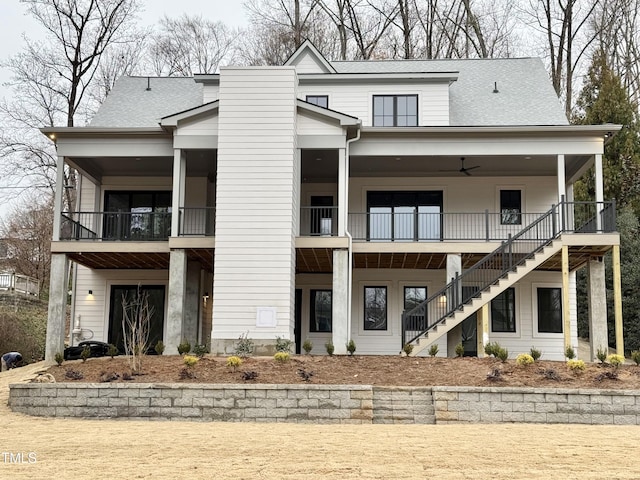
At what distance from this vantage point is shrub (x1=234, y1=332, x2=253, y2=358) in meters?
17.9

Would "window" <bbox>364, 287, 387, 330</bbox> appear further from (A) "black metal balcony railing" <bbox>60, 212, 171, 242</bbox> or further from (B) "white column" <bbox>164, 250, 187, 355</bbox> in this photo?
(A) "black metal balcony railing" <bbox>60, 212, 171, 242</bbox>

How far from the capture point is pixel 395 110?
23141 millimetres

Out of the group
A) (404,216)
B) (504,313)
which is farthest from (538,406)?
(404,216)

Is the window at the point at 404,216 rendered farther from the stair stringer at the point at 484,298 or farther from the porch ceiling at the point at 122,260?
the porch ceiling at the point at 122,260

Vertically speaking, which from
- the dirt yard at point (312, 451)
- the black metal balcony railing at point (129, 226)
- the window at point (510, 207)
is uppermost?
the window at point (510, 207)

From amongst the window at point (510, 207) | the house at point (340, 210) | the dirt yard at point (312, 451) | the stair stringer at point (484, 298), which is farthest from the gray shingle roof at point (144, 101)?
the dirt yard at point (312, 451)

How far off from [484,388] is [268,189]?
27.7 ft

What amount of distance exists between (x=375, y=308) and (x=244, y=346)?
637 cm

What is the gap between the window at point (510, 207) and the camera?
2281 centimetres

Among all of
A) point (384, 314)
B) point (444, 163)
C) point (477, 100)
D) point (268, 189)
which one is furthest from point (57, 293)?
point (477, 100)

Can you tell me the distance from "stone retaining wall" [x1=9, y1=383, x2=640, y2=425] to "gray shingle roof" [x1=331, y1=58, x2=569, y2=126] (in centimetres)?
1211

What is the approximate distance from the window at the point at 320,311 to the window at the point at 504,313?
199 inches

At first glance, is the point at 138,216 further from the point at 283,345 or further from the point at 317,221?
the point at 283,345

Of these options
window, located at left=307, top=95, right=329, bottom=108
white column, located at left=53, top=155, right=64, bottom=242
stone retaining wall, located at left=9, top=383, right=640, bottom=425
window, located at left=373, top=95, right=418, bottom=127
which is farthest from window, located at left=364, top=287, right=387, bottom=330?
stone retaining wall, located at left=9, top=383, right=640, bottom=425
